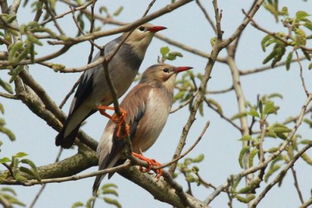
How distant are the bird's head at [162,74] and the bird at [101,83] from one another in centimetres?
51

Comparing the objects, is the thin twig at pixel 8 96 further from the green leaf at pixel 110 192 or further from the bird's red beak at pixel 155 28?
the bird's red beak at pixel 155 28

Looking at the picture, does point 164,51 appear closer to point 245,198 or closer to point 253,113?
point 253,113

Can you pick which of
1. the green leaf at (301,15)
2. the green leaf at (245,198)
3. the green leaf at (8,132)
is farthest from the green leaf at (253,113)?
the green leaf at (8,132)

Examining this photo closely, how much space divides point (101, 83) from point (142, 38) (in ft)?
3.16

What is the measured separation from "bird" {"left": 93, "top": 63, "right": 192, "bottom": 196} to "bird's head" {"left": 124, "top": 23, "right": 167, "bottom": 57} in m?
0.45

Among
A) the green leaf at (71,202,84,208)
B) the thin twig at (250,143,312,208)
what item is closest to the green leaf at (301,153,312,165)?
the thin twig at (250,143,312,208)

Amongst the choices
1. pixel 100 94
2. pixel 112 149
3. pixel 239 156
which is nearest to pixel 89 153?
pixel 112 149

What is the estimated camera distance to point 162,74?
8.32 meters

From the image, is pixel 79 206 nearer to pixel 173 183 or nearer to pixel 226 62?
pixel 173 183

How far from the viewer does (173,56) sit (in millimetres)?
6715

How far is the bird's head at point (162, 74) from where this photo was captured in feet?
26.9

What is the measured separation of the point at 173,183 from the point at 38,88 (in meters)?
1.40

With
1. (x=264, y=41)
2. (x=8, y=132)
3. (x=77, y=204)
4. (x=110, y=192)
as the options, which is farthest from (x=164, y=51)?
(x=8, y=132)

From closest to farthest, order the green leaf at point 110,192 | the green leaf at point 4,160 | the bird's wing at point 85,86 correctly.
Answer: the green leaf at point 4,160, the green leaf at point 110,192, the bird's wing at point 85,86
